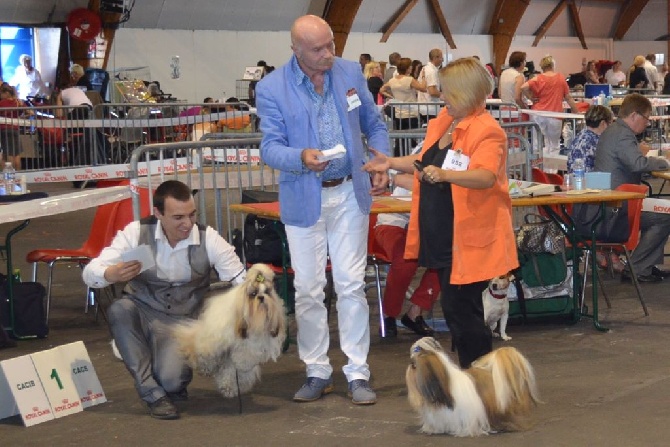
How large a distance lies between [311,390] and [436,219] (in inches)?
37.4

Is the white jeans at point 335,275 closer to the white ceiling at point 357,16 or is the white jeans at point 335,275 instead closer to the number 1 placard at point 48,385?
the number 1 placard at point 48,385

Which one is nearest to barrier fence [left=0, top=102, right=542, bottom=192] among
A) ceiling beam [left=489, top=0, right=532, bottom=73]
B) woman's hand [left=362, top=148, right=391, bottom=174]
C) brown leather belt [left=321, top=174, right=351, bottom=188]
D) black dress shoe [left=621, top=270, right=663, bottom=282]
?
black dress shoe [left=621, top=270, right=663, bottom=282]

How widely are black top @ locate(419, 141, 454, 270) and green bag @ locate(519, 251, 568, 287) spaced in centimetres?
196

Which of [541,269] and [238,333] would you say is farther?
[541,269]

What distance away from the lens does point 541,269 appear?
20.2ft

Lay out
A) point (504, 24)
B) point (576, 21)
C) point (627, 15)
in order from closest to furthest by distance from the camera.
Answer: point (504, 24) < point (576, 21) < point (627, 15)

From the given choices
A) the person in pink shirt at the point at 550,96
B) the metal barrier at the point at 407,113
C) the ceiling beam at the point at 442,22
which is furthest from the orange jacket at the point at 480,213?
the ceiling beam at the point at 442,22

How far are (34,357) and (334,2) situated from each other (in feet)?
63.8

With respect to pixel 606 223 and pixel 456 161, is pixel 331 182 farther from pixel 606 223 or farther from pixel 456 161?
pixel 606 223

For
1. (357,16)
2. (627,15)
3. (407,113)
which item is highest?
(627,15)

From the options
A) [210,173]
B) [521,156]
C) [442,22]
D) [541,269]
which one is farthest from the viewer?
[442,22]

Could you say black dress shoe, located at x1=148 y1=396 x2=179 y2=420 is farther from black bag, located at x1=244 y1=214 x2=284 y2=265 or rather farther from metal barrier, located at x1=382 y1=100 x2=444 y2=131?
metal barrier, located at x1=382 y1=100 x2=444 y2=131

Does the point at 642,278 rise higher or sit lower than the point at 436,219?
lower

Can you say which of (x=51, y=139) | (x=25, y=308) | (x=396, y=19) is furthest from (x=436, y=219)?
(x=396, y=19)
